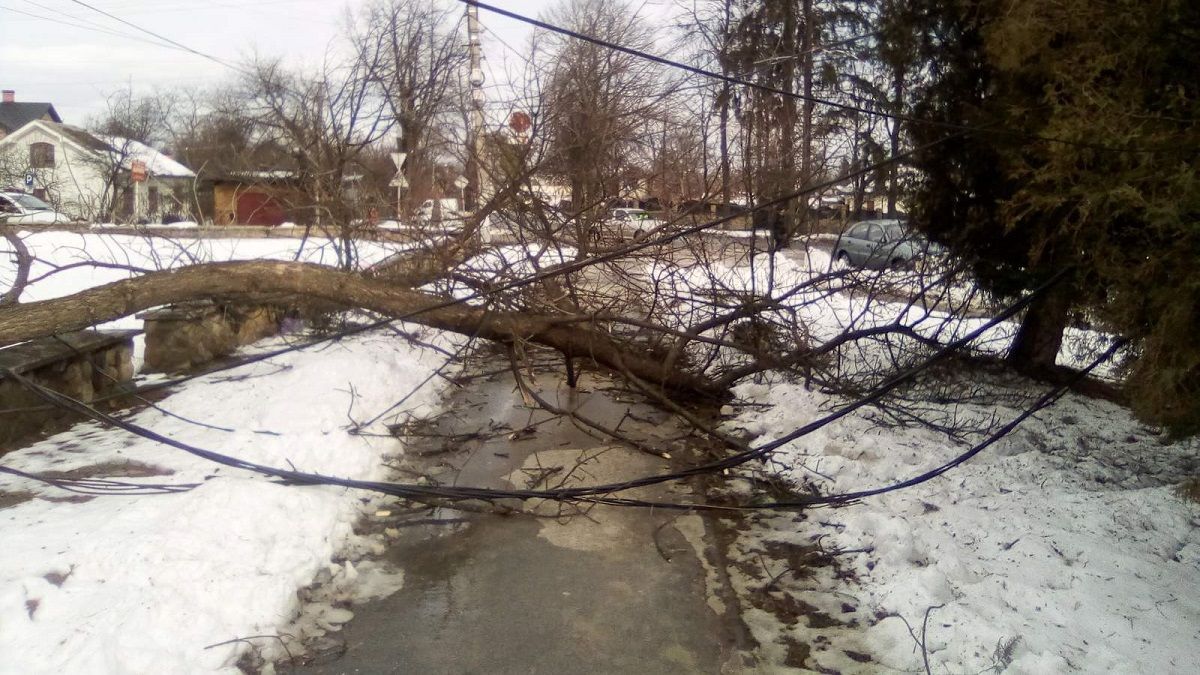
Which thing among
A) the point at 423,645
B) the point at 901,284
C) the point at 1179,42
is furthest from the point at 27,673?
the point at 901,284

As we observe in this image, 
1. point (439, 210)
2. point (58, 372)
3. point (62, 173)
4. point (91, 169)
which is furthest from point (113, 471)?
point (62, 173)

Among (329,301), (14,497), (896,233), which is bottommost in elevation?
(14,497)

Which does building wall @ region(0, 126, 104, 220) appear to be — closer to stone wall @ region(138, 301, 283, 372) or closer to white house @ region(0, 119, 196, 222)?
white house @ region(0, 119, 196, 222)

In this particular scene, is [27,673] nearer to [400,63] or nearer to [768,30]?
[400,63]

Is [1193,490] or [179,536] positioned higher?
[1193,490]

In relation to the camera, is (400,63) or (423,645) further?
(400,63)

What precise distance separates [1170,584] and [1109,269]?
5.49 ft

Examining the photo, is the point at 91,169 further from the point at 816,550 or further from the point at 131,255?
the point at 816,550

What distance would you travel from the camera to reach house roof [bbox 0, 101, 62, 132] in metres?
57.2

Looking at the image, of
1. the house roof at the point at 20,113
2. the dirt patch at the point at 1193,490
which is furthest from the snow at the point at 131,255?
the house roof at the point at 20,113

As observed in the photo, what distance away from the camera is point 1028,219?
627 cm

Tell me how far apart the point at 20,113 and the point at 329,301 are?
67231mm

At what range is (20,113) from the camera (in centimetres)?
6019

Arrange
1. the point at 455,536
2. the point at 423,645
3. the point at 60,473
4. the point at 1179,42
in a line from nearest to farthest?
the point at 423,645, the point at 1179,42, the point at 455,536, the point at 60,473
